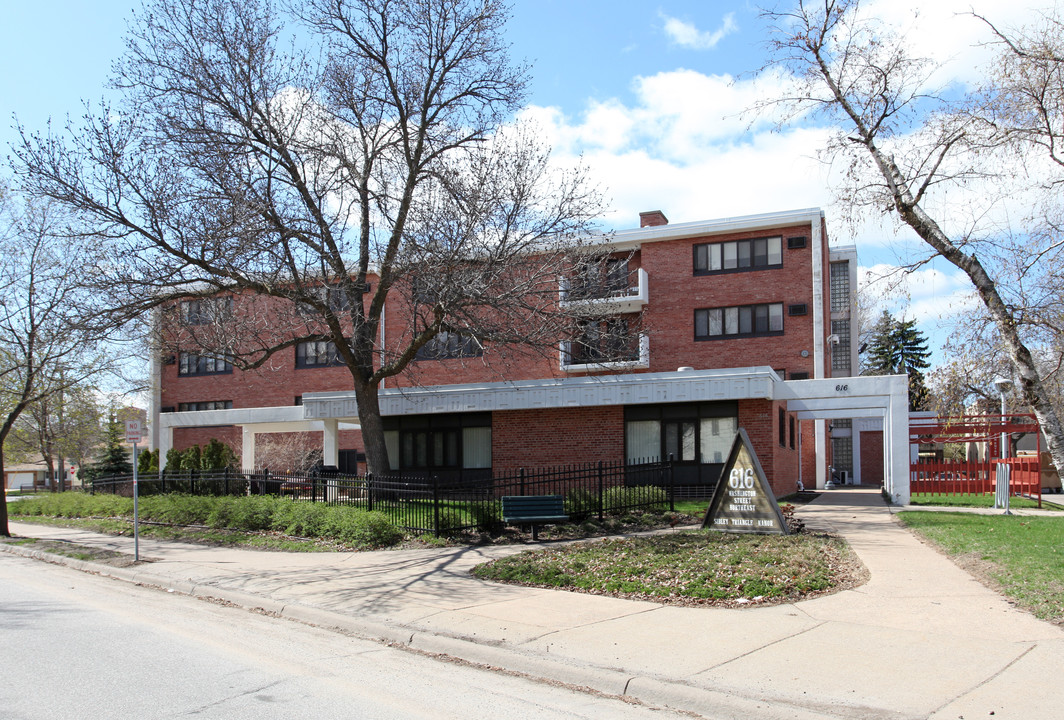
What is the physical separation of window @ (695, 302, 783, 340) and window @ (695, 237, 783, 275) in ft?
5.12

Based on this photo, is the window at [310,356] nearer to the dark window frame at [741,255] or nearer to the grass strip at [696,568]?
the dark window frame at [741,255]

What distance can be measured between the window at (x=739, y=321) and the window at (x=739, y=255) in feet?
5.12

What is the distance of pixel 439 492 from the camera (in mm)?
15156

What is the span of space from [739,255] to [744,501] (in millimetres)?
19666

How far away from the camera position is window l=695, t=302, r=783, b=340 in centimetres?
3120

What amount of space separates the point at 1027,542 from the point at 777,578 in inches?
208

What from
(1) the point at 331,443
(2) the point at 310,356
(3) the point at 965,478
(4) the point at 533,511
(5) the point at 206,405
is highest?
(2) the point at 310,356

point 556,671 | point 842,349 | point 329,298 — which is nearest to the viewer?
point 556,671

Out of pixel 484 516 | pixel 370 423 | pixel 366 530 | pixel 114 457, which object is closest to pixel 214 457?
pixel 370 423

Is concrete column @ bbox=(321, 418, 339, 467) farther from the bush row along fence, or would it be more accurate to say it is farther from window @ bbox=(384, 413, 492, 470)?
the bush row along fence

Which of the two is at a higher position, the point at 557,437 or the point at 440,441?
the point at 557,437

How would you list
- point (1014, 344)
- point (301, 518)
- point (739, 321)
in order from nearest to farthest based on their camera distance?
point (1014, 344)
point (301, 518)
point (739, 321)

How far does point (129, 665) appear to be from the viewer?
725 cm

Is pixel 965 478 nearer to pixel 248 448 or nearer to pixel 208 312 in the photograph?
pixel 208 312
